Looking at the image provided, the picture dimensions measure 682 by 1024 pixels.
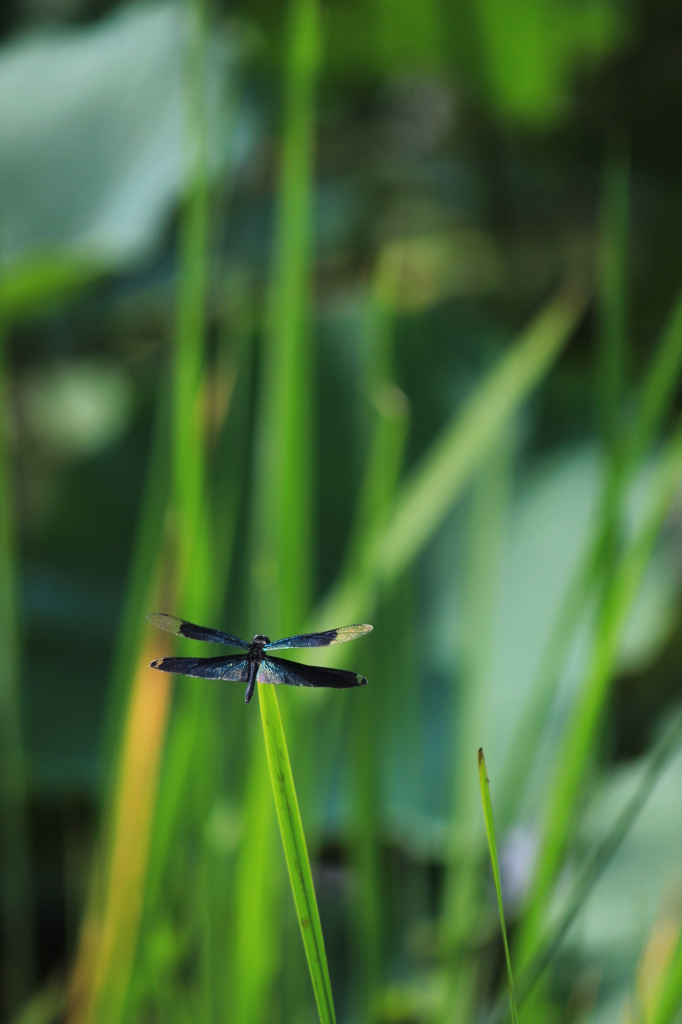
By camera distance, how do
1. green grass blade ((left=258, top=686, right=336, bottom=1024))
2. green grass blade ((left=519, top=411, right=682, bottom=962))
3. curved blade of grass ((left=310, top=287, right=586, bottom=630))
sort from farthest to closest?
curved blade of grass ((left=310, top=287, right=586, bottom=630))
green grass blade ((left=519, top=411, right=682, bottom=962))
green grass blade ((left=258, top=686, right=336, bottom=1024))

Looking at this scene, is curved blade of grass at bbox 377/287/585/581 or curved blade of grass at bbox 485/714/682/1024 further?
curved blade of grass at bbox 377/287/585/581

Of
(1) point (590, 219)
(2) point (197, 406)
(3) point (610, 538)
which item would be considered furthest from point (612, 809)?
(1) point (590, 219)

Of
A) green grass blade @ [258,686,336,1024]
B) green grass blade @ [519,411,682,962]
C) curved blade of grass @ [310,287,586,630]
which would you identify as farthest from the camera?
curved blade of grass @ [310,287,586,630]

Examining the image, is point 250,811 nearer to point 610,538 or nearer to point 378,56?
point 610,538

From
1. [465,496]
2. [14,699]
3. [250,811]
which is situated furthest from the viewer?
[465,496]

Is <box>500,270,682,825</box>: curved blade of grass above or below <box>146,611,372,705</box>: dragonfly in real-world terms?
above

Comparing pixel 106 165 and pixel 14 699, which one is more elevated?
pixel 106 165

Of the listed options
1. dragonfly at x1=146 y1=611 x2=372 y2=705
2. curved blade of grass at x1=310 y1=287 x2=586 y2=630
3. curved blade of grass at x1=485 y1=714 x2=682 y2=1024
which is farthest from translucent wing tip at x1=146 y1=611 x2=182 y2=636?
curved blade of grass at x1=310 y1=287 x2=586 y2=630

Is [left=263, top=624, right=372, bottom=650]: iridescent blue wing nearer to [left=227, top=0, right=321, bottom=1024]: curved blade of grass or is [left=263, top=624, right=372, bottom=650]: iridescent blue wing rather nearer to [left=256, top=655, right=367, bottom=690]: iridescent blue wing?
[left=256, top=655, right=367, bottom=690]: iridescent blue wing

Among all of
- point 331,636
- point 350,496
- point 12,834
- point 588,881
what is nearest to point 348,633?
point 331,636
